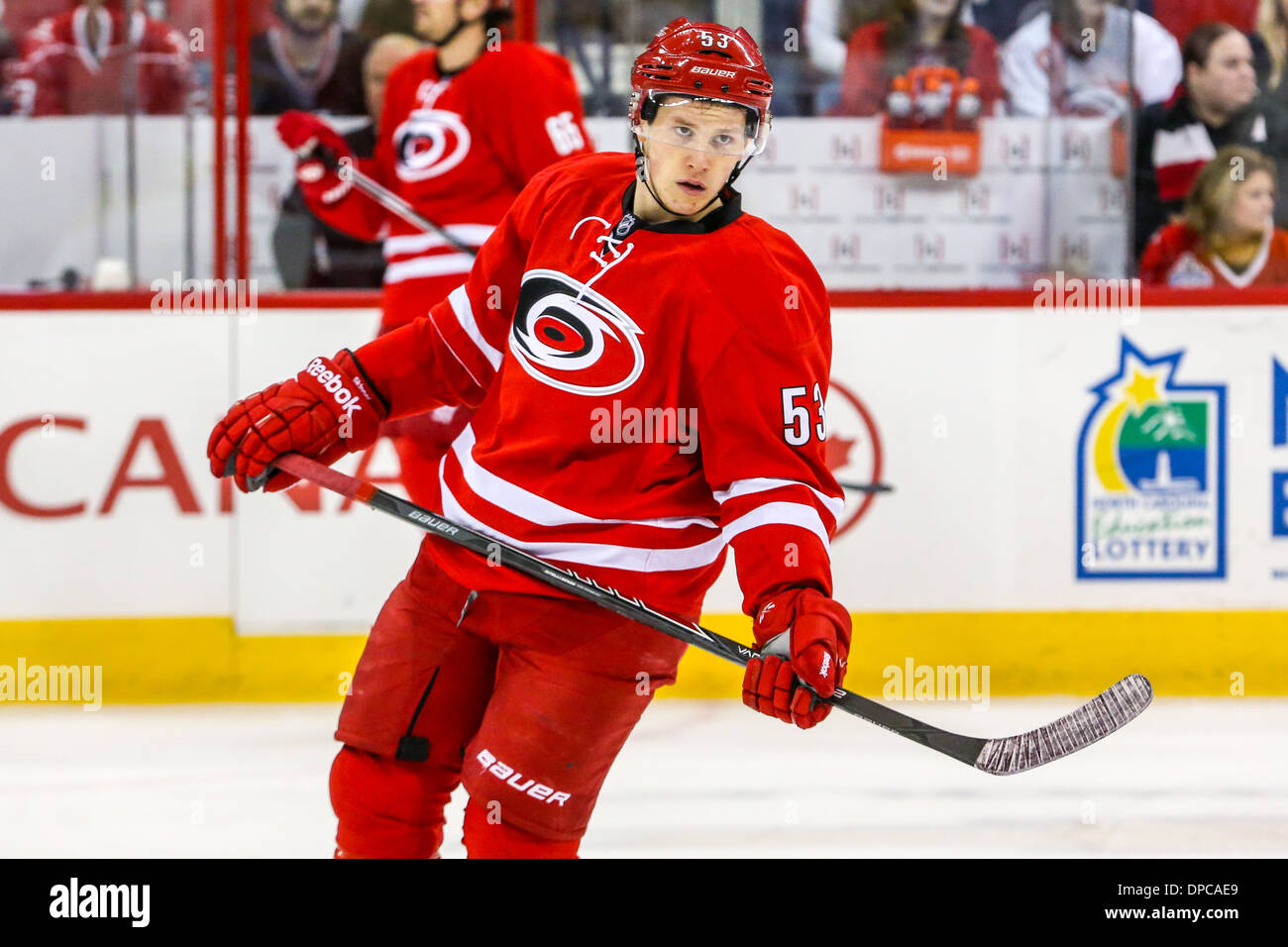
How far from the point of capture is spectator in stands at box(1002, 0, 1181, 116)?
417cm

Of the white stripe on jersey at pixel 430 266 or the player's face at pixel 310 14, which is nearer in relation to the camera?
the white stripe on jersey at pixel 430 266

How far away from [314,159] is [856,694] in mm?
2136

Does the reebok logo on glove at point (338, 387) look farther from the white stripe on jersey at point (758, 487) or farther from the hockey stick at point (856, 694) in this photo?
the white stripe on jersey at point (758, 487)

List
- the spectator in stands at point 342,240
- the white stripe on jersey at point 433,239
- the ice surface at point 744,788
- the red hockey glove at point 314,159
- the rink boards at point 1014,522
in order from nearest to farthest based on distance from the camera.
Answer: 1. the ice surface at point 744,788
2. the white stripe on jersey at point 433,239
3. the red hockey glove at point 314,159
4. the rink boards at point 1014,522
5. the spectator in stands at point 342,240

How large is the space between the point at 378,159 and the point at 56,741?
4.54 ft

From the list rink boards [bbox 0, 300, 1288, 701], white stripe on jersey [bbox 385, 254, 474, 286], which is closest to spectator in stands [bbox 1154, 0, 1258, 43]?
rink boards [bbox 0, 300, 1288, 701]

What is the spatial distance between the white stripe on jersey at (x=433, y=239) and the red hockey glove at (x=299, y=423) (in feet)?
4.26

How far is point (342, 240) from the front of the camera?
411 cm

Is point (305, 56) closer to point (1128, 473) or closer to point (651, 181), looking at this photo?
point (1128, 473)

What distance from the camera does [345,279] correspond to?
4.10 m

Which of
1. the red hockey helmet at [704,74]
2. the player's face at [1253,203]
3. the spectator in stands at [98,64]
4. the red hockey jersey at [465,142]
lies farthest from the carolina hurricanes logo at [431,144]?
the player's face at [1253,203]

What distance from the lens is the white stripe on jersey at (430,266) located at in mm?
3420

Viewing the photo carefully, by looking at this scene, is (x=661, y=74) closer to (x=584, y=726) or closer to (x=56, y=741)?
(x=584, y=726)

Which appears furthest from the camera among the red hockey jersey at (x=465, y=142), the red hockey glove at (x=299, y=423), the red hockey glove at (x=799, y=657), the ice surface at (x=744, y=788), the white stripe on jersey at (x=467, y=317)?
the red hockey jersey at (x=465, y=142)
